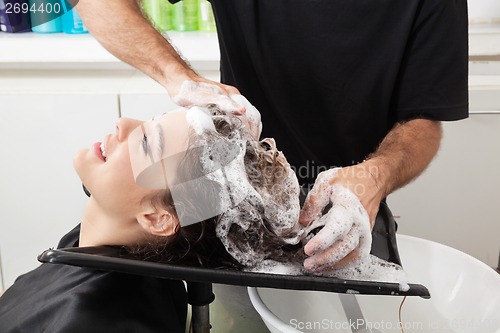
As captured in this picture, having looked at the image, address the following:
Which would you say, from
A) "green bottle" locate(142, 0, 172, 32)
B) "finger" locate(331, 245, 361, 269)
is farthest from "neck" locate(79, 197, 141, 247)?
"green bottle" locate(142, 0, 172, 32)

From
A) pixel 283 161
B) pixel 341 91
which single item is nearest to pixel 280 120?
pixel 341 91

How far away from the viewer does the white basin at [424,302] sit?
1217 mm

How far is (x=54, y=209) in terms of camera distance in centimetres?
227

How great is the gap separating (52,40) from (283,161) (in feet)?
4.32

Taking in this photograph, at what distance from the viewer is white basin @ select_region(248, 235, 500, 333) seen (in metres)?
1.22

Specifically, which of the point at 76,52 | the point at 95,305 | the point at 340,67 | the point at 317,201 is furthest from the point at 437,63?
the point at 76,52

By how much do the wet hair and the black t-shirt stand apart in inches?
18.5

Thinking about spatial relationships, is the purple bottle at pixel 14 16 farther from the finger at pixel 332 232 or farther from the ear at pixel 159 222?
the finger at pixel 332 232

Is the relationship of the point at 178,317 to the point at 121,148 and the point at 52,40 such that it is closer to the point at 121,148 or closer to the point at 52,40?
the point at 121,148

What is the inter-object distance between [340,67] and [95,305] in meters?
0.89

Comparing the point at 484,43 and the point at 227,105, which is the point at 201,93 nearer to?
the point at 227,105

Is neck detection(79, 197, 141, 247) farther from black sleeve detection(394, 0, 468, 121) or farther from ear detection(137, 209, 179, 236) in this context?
black sleeve detection(394, 0, 468, 121)

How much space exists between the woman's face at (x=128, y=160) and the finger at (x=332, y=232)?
305mm

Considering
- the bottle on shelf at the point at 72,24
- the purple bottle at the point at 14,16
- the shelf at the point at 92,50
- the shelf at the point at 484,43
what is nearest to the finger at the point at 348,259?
the shelf at the point at 92,50
